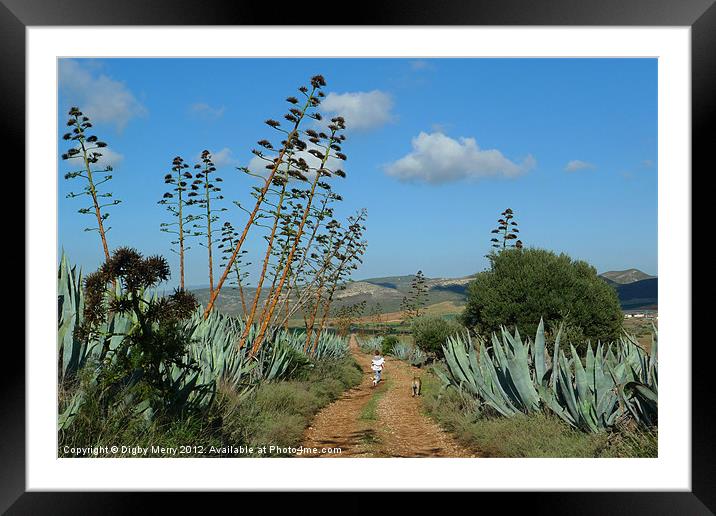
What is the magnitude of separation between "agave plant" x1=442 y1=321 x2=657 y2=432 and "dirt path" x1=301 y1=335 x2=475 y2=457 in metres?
0.58

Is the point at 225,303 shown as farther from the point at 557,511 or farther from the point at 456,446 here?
the point at 557,511

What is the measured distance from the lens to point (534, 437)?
12.1 feet

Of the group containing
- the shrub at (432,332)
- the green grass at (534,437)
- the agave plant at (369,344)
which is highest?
the green grass at (534,437)

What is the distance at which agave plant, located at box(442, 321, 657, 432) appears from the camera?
3.46m

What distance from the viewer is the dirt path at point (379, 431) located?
3871 mm

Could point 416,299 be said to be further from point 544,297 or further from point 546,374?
point 546,374

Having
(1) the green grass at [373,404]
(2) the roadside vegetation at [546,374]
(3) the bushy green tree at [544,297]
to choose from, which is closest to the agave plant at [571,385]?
(2) the roadside vegetation at [546,374]

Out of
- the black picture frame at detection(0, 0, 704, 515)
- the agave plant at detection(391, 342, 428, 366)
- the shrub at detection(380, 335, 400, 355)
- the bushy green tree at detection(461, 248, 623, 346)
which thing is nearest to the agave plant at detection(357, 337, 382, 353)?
the shrub at detection(380, 335, 400, 355)

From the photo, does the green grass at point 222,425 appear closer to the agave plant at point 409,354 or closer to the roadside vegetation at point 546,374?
the roadside vegetation at point 546,374

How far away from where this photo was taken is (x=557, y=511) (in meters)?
2.80

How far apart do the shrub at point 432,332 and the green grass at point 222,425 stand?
646 centimetres

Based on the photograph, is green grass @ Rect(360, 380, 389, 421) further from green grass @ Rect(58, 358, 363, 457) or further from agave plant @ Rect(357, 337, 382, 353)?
agave plant @ Rect(357, 337, 382, 353)
